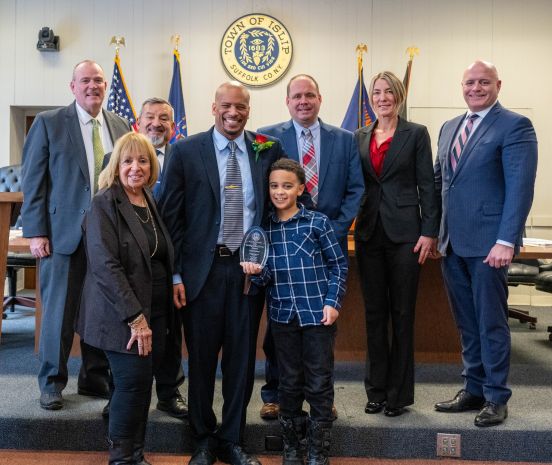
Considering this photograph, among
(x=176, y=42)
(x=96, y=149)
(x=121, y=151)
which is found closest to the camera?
(x=121, y=151)

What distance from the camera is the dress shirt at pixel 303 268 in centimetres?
234

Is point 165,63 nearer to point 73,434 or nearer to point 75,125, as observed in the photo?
point 75,125

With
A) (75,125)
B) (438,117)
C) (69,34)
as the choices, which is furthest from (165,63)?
(75,125)

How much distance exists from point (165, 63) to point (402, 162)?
4.37 metres

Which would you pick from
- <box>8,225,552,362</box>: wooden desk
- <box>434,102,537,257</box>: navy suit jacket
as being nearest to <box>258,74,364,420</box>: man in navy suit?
<box>434,102,537,257</box>: navy suit jacket

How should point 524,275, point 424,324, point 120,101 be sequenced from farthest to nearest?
point 120,101 < point 524,275 < point 424,324

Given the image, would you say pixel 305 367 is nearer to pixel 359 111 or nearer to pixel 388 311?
pixel 388 311

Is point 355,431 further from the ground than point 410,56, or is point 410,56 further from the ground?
point 410,56

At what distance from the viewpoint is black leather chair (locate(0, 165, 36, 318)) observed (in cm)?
474

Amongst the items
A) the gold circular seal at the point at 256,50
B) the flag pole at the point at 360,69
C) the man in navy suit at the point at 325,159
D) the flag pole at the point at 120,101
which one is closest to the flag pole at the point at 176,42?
the gold circular seal at the point at 256,50

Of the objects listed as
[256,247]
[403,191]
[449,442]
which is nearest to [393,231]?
[403,191]

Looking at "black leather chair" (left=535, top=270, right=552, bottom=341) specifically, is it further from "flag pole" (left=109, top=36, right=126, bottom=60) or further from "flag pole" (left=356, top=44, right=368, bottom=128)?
"flag pole" (left=109, top=36, right=126, bottom=60)

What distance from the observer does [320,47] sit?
6.32 m

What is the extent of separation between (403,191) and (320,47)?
160 inches
